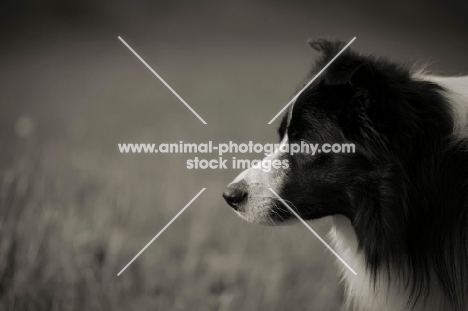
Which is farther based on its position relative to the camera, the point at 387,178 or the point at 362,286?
the point at 362,286

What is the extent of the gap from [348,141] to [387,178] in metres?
0.25

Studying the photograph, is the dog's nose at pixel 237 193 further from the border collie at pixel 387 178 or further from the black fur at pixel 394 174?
the black fur at pixel 394 174

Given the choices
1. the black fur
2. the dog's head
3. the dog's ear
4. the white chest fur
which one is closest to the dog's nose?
the dog's head

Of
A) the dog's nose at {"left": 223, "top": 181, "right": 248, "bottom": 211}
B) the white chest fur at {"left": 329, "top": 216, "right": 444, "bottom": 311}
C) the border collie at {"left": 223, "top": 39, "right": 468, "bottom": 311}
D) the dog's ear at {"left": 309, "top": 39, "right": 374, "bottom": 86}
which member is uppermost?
the dog's ear at {"left": 309, "top": 39, "right": 374, "bottom": 86}

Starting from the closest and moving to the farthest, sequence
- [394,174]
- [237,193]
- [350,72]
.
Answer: [350,72], [394,174], [237,193]

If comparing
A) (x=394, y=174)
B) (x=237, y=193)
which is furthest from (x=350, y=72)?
(x=237, y=193)

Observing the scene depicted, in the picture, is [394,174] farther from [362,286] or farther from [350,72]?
[362,286]

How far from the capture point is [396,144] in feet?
7.05

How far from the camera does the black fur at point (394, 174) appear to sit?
2.14 m

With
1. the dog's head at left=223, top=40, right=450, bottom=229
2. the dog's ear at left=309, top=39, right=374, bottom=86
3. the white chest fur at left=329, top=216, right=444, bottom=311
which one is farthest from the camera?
the white chest fur at left=329, top=216, right=444, bottom=311

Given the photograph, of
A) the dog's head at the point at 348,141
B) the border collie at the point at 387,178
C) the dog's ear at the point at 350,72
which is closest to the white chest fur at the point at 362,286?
the border collie at the point at 387,178

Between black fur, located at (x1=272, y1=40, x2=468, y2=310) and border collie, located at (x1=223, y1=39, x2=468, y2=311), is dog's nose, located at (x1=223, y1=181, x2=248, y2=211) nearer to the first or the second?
border collie, located at (x1=223, y1=39, x2=468, y2=311)

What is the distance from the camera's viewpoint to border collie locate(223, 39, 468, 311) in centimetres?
214

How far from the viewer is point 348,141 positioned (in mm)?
2242
